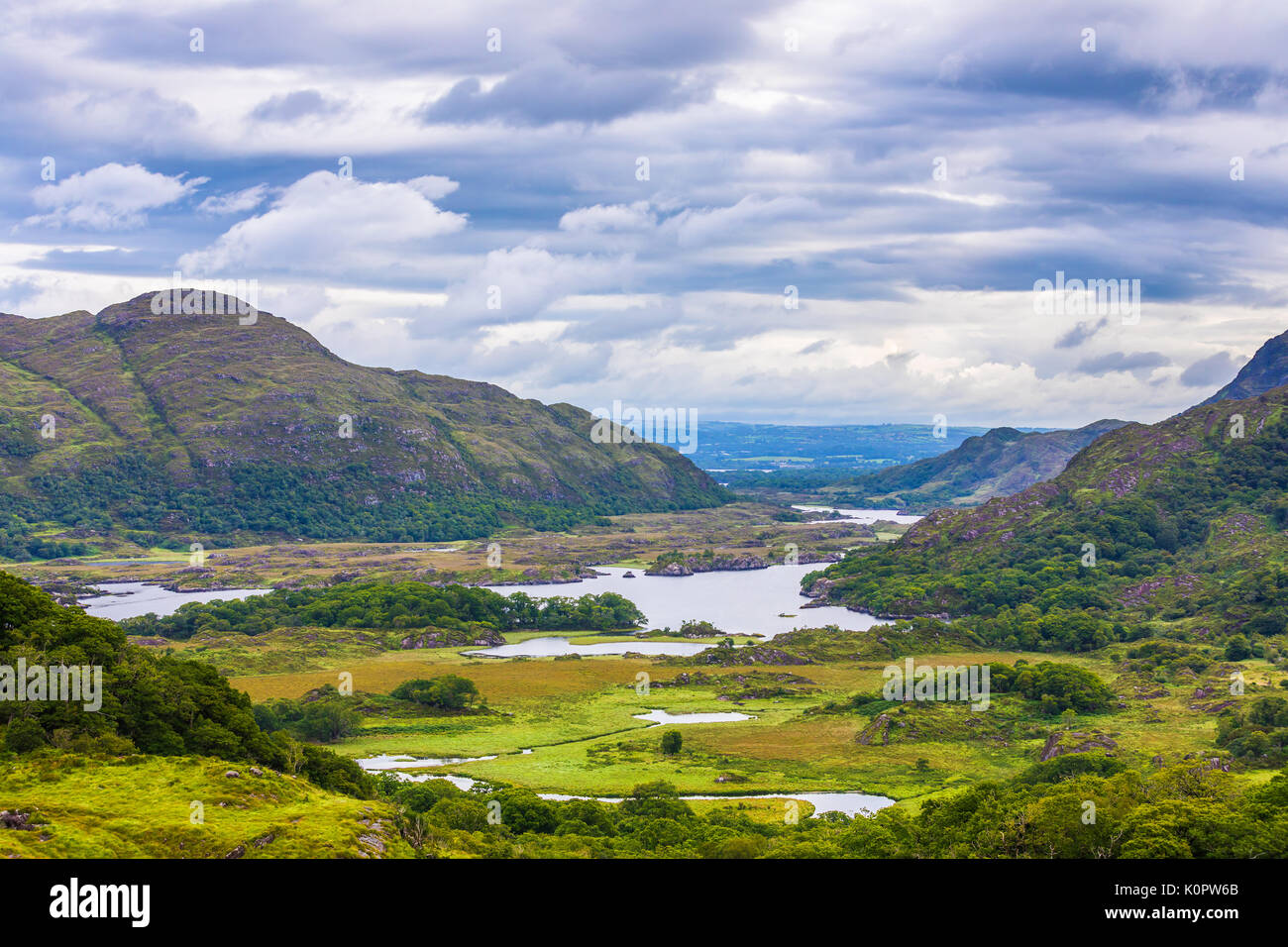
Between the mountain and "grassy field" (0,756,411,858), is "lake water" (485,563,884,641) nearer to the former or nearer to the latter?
the mountain

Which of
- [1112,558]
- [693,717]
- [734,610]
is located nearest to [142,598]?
[734,610]

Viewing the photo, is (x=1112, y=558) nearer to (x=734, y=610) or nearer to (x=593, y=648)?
(x=734, y=610)

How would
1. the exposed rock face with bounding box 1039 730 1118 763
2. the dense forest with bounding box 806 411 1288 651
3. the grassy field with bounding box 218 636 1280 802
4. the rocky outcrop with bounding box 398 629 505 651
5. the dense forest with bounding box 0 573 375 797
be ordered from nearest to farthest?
the dense forest with bounding box 0 573 375 797, the exposed rock face with bounding box 1039 730 1118 763, the grassy field with bounding box 218 636 1280 802, the dense forest with bounding box 806 411 1288 651, the rocky outcrop with bounding box 398 629 505 651

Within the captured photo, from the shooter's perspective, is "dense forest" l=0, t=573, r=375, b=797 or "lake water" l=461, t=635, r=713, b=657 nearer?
"dense forest" l=0, t=573, r=375, b=797

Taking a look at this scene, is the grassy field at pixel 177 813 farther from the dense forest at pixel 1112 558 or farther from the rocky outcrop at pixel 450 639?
the dense forest at pixel 1112 558

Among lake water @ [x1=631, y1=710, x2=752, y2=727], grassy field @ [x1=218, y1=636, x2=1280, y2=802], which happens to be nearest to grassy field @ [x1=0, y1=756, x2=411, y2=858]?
grassy field @ [x1=218, y1=636, x2=1280, y2=802]
